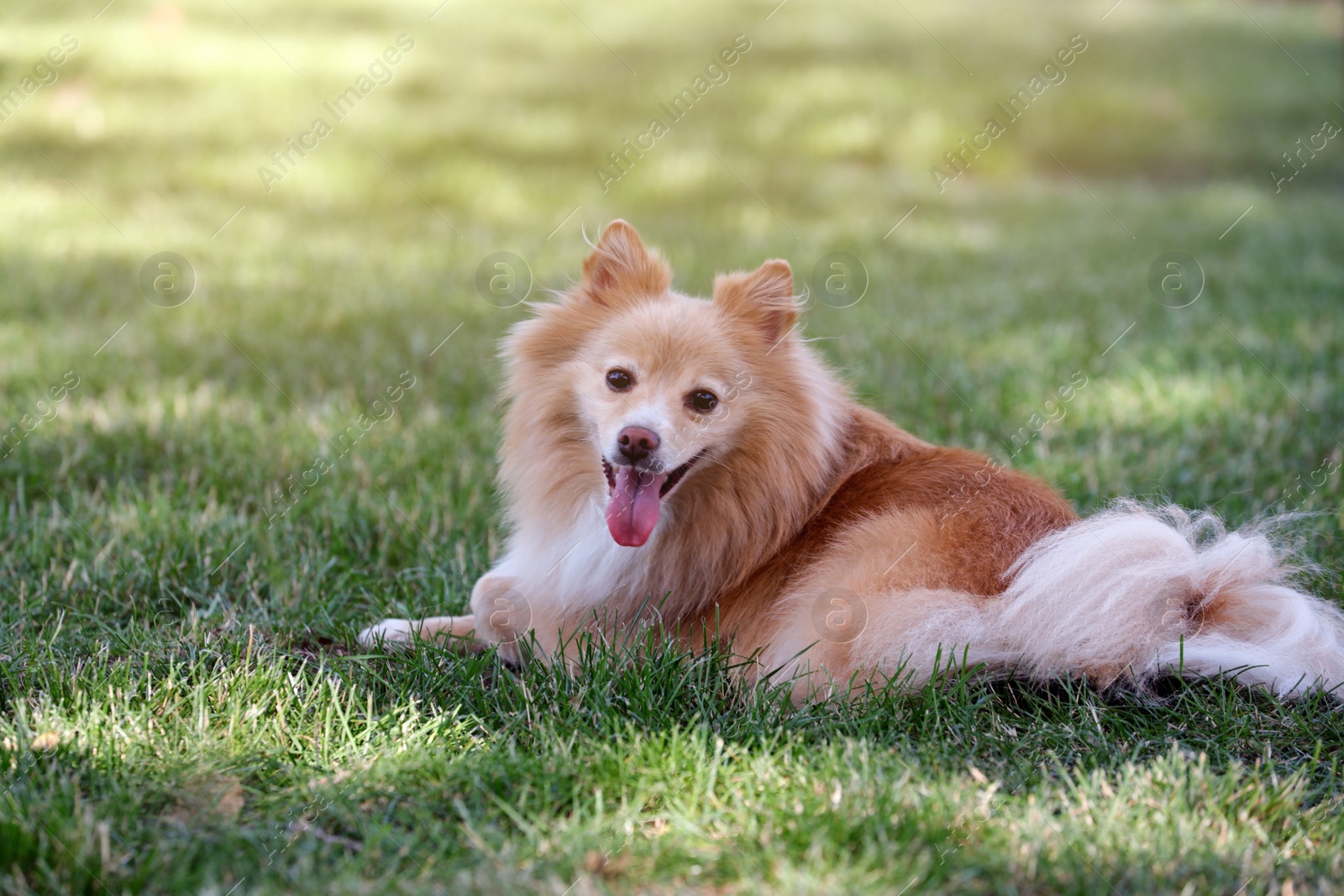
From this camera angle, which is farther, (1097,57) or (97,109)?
(1097,57)

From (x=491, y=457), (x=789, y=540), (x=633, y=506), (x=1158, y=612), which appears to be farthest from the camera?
(x=491, y=457)

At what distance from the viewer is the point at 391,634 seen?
3143mm

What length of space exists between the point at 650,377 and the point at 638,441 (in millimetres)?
255

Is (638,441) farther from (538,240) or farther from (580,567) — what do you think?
(538,240)

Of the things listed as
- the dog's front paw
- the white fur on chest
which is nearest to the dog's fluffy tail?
the white fur on chest

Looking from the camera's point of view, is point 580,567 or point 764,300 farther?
point 764,300

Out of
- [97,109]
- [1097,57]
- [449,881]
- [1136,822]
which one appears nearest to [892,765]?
[1136,822]

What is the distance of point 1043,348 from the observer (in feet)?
20.5

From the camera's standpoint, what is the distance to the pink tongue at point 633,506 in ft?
9.44

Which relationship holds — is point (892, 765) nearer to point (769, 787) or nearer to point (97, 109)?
point (769, 787)

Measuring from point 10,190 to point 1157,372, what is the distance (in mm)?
8865

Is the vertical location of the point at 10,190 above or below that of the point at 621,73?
below

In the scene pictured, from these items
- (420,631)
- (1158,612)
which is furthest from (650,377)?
(1158,612)

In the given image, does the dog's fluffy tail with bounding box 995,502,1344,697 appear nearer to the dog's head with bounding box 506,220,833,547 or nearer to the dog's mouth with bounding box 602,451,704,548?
the dog's head with bounding box 506,220,833,547
